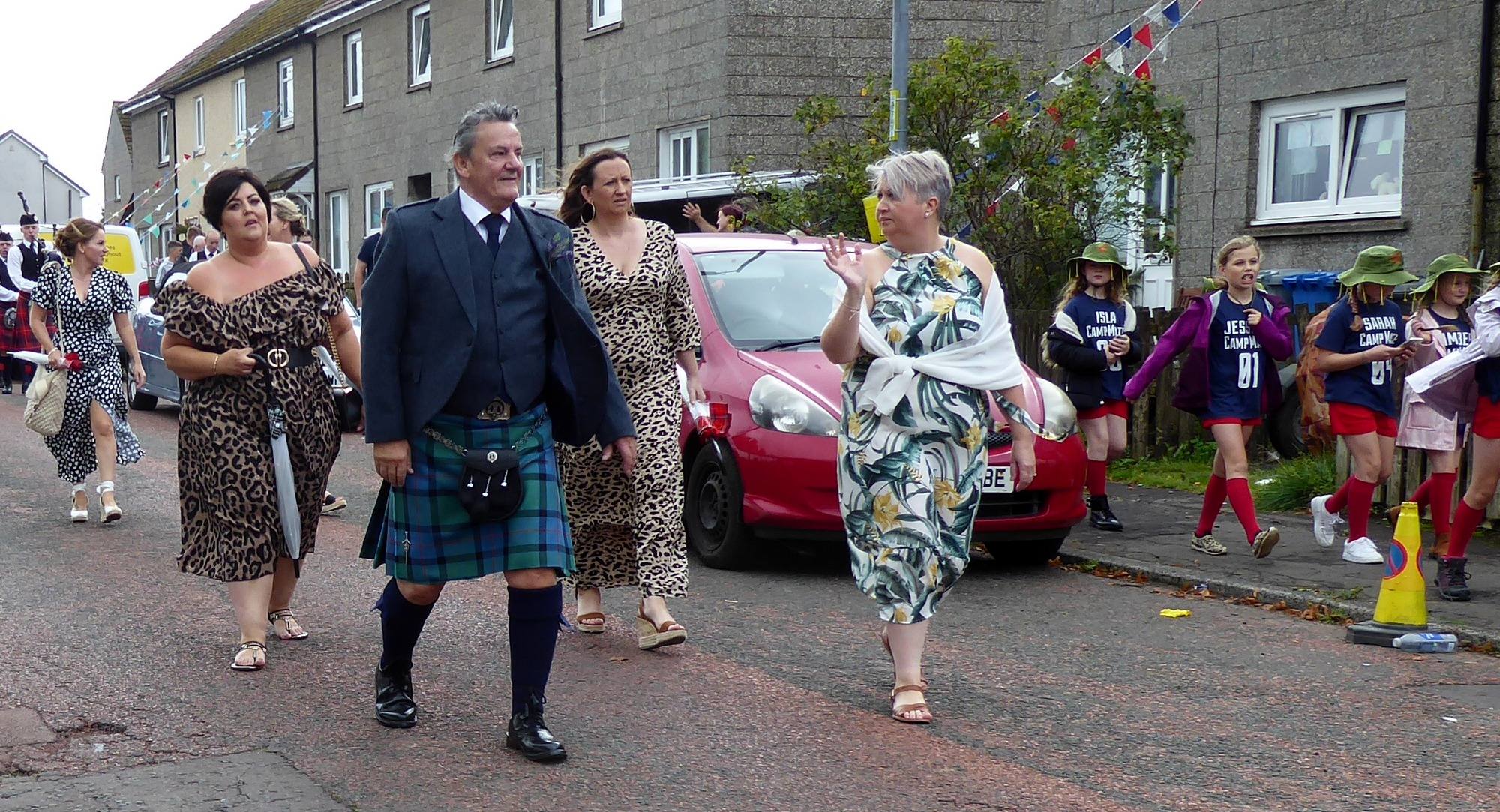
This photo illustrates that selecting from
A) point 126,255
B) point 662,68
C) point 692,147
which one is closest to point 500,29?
point 662,68

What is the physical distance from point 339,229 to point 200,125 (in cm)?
1014

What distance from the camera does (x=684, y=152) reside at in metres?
22.6

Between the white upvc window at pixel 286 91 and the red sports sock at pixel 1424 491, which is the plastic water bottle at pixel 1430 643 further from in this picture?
the white upvc window at pixel 286 91

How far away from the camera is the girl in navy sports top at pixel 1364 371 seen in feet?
27.0

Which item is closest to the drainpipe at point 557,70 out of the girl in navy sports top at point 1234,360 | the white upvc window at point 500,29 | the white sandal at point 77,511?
the white upvc window at point 500,29

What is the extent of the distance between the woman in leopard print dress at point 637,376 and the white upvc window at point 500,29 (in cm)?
2078

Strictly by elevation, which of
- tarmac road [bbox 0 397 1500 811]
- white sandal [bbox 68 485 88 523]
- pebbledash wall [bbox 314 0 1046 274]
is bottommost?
tarmac road [bbox 0 397 1500 811]

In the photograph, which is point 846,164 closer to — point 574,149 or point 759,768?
point 759,768

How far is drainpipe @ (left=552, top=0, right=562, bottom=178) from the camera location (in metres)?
24.7

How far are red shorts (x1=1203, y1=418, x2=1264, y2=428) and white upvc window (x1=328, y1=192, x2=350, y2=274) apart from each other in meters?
27.6

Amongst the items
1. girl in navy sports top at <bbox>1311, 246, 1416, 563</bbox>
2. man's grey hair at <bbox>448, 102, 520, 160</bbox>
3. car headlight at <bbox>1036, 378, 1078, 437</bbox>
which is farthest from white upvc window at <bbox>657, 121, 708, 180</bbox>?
man's grey hair at <bbox>448, 102, 520, 160</bbox>

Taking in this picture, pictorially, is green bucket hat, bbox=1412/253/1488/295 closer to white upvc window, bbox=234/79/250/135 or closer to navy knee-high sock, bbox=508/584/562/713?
navy knee-high sock, bbox=508/584/562/713

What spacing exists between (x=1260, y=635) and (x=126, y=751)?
447cm

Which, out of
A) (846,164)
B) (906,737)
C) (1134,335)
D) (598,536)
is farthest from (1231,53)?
(906,737)
